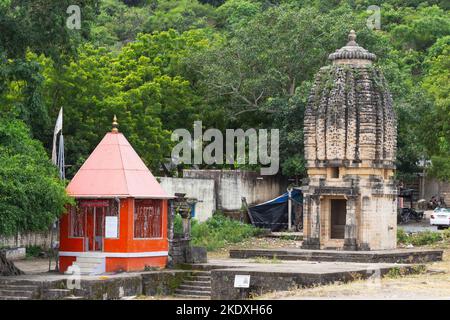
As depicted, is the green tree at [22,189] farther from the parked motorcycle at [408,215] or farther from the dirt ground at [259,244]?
the parked motorcycle at [408,215]

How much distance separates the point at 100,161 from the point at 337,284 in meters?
9.24

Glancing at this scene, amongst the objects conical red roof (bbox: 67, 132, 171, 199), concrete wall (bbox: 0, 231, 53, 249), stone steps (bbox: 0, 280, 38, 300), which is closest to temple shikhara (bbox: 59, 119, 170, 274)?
conical red roof (bbox: 67, 132, 171, 199)

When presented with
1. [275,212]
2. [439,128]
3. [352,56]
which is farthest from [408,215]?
[352,56]

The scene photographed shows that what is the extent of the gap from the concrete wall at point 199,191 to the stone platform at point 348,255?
809 centimetres

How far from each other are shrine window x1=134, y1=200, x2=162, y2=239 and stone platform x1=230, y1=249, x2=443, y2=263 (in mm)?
6938

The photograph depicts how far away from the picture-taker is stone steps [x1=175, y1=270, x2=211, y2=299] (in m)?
33.5

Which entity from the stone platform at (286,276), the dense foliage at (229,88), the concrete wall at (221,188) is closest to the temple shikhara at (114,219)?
the stone platform at (286,276)

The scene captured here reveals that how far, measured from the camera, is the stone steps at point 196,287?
33531mm

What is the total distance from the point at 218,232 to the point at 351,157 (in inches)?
335

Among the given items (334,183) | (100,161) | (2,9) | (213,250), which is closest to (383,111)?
(334,183)

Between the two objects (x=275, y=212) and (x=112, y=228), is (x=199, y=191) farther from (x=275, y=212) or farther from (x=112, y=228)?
(x=112, y=228)

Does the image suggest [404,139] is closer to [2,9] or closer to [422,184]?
[422,184]

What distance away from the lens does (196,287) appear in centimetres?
3403

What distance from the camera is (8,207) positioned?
98.9ft
